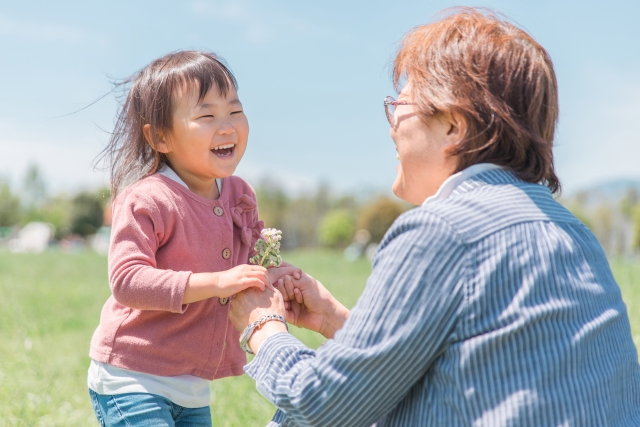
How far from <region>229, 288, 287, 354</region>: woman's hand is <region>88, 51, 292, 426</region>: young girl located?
0.19ft

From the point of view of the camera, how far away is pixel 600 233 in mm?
45188

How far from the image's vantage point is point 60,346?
23.5 feet

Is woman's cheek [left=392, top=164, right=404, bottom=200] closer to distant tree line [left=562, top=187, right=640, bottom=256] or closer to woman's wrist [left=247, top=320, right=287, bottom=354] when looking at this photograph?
woman's wrist [left=247, top=320, right=287, bottom=354]

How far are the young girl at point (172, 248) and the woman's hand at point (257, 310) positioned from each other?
58mm

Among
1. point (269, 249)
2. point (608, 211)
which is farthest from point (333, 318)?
point (608, 211)

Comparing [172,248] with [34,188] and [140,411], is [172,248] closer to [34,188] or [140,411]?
[140,411]

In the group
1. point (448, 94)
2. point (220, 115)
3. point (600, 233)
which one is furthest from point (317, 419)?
point (600, 233)

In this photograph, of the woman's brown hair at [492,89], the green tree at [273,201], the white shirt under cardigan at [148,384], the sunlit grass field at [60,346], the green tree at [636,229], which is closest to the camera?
the woman's brown hair at [492,89]

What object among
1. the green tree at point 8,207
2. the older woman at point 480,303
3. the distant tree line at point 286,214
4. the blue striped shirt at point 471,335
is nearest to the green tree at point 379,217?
the distant tree line at point 286,214

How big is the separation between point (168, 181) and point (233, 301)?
49 cm

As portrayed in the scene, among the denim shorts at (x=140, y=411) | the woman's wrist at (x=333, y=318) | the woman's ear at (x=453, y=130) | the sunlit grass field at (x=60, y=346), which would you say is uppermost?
the woman's ear at (x=453, y=130)

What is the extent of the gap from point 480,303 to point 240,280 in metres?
0.72

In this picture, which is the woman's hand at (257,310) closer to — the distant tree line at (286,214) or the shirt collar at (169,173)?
the shirt collar at (169,173)

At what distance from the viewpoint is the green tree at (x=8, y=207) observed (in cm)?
7006
